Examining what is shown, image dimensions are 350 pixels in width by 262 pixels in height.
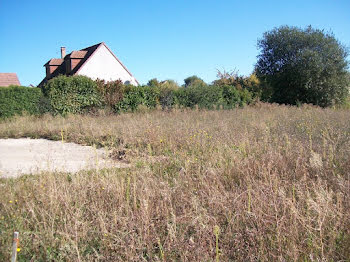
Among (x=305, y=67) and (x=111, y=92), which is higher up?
(x=305, y=67)

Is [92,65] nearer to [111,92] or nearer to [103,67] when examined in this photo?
[103,67]

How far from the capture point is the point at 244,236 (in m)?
2.82

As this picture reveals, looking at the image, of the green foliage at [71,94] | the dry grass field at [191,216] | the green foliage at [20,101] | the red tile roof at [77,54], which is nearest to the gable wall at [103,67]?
the red tile roof at [77,54]

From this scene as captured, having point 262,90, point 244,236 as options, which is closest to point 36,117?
point 244,236

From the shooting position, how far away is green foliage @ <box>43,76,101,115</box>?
14453mm

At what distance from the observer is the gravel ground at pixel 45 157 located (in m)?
5.28

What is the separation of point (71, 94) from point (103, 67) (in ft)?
61.5

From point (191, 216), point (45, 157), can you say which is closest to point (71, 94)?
point (45, 157)

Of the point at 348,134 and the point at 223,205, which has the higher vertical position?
the point at 348,134

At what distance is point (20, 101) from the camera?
14.0 m

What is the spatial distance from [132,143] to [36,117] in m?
8.69

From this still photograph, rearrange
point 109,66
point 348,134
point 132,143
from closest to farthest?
point 348,134
point 132,143
point 109,66

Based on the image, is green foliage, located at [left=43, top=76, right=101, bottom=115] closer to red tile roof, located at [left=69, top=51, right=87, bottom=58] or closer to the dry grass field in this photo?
the dry grass field

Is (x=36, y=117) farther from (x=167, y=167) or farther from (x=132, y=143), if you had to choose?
(x=167, y=167)
